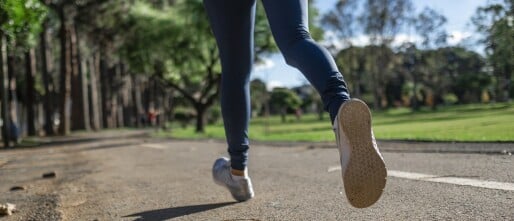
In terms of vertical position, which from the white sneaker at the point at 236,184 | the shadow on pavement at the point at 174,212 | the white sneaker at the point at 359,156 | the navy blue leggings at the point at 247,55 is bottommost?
the shadow on pavement at the point at 174,212

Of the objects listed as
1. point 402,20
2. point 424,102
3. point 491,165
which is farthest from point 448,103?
point 491,165

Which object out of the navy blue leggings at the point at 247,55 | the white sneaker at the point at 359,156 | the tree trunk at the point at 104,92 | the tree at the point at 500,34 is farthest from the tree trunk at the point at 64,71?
the white sneaker at the point at 359,156

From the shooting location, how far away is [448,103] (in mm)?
75062

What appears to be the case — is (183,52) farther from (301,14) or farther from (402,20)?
(402,20)

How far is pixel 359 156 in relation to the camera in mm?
1754

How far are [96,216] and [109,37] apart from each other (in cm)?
3110

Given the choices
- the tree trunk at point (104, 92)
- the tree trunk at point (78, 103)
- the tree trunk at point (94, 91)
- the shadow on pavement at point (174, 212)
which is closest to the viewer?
the shadow on pavement at point (174, 212)

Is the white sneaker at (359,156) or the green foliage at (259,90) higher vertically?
the green foliage at (259,90)

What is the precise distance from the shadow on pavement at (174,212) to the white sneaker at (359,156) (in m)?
1.01

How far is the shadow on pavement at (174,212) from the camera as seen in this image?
2.49 metres

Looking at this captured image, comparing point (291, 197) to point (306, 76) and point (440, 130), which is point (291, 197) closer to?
point (306, 76)

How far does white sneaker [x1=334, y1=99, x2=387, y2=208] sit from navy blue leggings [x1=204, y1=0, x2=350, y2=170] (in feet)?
0.22

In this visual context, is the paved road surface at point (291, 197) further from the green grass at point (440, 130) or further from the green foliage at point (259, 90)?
the green foliage at point (259, 90)

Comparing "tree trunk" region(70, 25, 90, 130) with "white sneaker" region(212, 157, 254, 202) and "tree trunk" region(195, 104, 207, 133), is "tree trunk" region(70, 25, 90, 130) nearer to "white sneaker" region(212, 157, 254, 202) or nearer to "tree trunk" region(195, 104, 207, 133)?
"tree trunk" region(195, 104, 207, 133)
